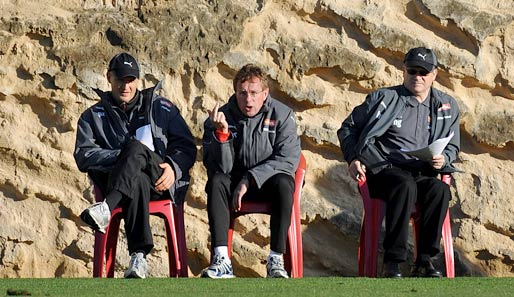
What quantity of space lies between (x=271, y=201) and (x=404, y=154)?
29.2 inches

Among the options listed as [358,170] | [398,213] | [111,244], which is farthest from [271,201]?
[111,244]

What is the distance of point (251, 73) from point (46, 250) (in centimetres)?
160

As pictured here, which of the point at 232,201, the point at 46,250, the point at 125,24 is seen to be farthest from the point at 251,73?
the point at 46,250

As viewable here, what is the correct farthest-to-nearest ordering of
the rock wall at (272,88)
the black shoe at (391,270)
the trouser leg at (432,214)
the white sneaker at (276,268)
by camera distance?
the rock wall at (272,88) → the trouser leg at (432,214) → the black shoe at (391,270) → the white sneaker at (276,268)

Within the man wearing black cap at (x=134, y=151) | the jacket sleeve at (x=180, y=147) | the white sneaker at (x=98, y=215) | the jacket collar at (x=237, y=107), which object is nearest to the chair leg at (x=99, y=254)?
the man wearing black cap at (x=134, y=151)

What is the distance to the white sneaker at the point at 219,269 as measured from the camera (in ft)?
19.2

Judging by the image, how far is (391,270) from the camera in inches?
238

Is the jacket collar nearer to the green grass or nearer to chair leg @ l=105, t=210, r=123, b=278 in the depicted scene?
chair leg @ l=105, t=210, r=123, b=278

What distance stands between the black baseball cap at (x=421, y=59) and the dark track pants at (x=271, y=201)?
890mm

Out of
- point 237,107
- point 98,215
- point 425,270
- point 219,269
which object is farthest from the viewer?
point 237,107

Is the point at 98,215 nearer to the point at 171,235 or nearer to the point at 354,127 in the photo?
the point at 171,235

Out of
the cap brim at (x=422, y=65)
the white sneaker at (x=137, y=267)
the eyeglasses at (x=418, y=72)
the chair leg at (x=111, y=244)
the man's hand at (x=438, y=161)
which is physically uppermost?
the cap brim at (x=422, y=65)

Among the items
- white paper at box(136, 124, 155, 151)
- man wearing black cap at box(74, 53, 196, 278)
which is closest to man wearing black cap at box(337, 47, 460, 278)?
man wearing black cap at box(74, 53, 196, 278)

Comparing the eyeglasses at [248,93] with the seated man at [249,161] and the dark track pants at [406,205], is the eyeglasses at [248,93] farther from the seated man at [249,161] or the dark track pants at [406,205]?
the dark track pants at [406,205]
